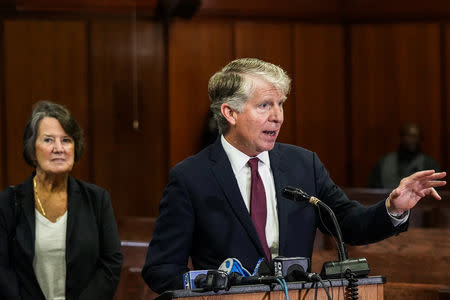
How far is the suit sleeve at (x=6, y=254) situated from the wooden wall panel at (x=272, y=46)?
17.2 ft

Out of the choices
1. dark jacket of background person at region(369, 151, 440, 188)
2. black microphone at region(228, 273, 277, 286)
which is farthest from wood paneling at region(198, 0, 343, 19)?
black microphone at region(228, 273, 277, 286)

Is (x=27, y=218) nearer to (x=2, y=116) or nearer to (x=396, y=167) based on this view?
(x=2, y=116)

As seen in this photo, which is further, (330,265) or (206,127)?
(206,127)

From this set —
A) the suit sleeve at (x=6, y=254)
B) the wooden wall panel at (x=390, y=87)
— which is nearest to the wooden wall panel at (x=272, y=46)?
the wooden wall panel at (x=390, y=87)

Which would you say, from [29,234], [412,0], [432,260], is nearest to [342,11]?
[412,0]

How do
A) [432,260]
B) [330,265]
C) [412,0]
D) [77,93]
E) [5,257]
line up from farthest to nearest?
[412,0]
[77,93]
[432,260]
[5,257]
[330,265]

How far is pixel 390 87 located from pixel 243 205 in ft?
21.7

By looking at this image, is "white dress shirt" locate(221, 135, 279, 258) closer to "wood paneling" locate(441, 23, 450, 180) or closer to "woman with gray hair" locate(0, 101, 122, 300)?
"woman with gray hair" locate(0, 101, 122, 300)

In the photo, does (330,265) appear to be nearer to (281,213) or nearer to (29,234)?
(281,213)

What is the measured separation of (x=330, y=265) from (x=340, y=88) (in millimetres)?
6814

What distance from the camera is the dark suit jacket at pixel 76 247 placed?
3.23 metres

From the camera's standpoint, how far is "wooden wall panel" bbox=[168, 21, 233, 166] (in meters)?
8.02

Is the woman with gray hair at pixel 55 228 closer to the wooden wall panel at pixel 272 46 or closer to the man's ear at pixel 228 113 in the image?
the man's ear at pixel 228 113

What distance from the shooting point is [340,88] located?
28.8 ft
